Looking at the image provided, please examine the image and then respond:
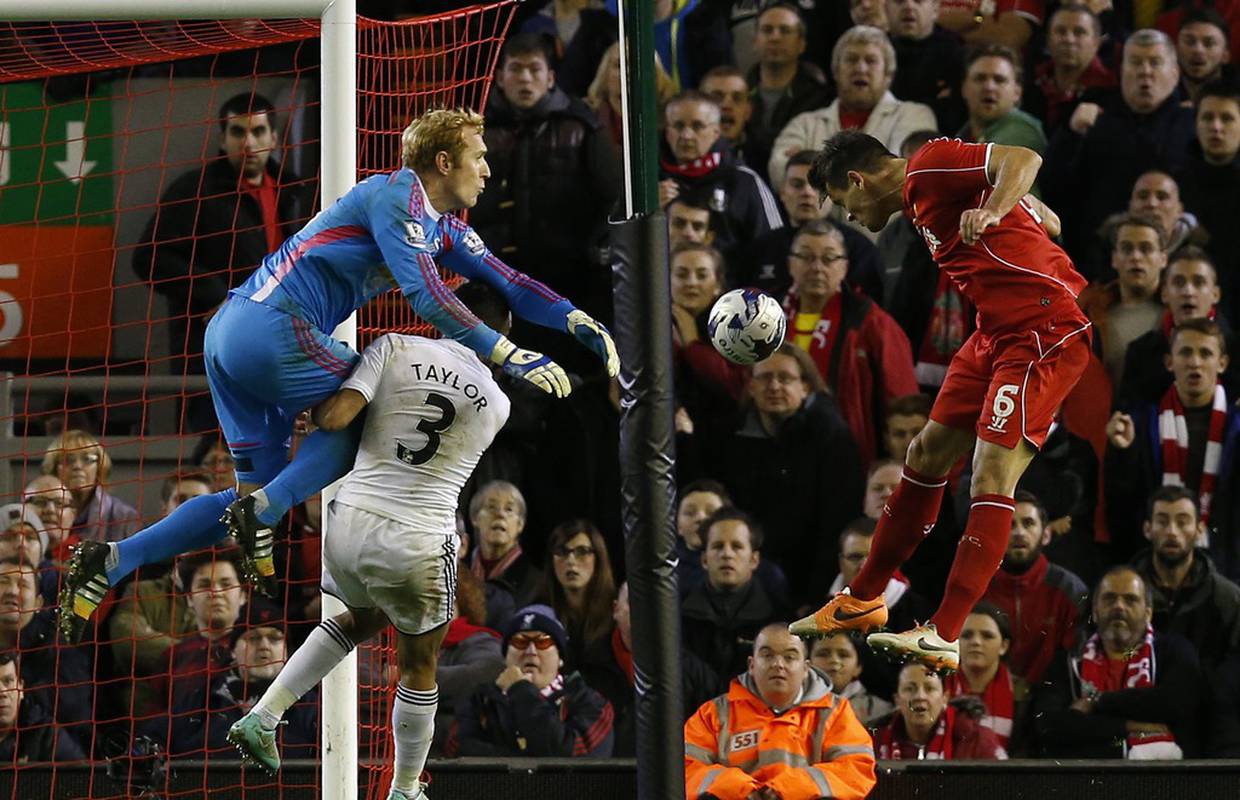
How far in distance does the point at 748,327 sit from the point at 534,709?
2.71 m

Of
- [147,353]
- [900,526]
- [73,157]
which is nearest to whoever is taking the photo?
[900,526]

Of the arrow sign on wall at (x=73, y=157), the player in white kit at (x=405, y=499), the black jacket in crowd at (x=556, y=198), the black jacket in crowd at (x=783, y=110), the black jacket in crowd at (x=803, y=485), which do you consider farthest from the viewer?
the arrow sign on wall at (x=73, y=157)

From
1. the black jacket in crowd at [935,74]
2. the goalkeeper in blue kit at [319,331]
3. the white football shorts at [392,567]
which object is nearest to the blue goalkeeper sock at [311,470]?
the goalkeeper in blue kit at [319,331]

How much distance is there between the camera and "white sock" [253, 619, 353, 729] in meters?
7.29

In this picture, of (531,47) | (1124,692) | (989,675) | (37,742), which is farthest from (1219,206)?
(37,742)

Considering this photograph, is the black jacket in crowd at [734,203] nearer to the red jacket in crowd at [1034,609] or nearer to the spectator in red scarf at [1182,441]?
the spectator in red scarf at [1182,441]

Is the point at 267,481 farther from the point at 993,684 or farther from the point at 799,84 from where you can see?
the point at 799,84

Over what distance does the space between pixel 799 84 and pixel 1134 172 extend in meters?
1.67

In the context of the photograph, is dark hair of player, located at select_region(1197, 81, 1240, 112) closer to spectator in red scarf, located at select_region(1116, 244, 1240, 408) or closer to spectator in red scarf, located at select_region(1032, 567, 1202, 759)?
spectator in red scarf, located at select_region(1116, 244, 1240, 408)

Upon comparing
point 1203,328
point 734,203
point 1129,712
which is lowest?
point 1129,712

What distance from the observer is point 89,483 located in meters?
9.00

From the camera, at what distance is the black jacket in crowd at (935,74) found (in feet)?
33.7

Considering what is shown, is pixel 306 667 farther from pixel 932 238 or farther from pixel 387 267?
pixel 932 238

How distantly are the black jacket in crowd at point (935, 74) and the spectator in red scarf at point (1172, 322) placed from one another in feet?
4.35
